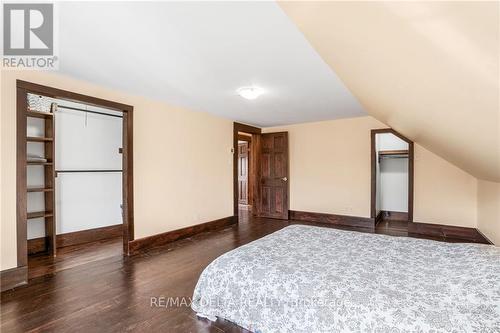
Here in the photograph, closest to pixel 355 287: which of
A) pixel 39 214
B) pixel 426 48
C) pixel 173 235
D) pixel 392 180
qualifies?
pixel 426 48

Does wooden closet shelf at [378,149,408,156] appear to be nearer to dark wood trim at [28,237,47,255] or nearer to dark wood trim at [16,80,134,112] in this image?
dark wood trim at [16,80,134,112]

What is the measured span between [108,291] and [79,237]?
208 centimetres

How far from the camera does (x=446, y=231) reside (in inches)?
172

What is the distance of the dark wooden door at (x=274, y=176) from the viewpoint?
5.98 m

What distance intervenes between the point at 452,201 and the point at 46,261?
6.35 metres

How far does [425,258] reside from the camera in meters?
1.93

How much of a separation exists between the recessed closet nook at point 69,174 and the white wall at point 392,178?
553cm

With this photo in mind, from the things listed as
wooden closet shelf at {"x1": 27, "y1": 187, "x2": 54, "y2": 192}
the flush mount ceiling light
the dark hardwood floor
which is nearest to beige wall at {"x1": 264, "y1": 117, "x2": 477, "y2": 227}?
the dark hardwood floor

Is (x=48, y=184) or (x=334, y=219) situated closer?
(x=48, y=184)

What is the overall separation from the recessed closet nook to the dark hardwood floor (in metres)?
0.37

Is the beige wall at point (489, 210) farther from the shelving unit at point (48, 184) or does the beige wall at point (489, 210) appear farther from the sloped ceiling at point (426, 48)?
the shelving unit at point (48, 184)

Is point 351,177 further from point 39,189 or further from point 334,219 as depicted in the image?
point 39,189

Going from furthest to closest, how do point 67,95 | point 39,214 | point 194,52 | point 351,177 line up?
point 351,177 < point 39,214 < point 67,95 < point 194,52

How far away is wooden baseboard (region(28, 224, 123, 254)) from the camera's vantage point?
11.4 ft
